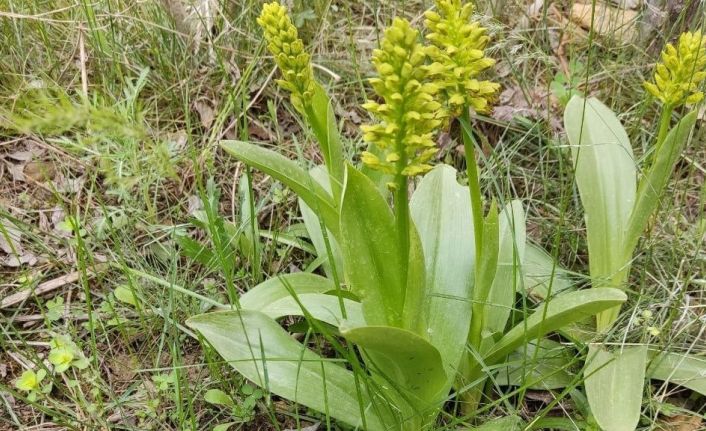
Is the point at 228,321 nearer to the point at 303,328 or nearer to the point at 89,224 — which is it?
the point at 303,328

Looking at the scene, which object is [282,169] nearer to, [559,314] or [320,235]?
[320,235]

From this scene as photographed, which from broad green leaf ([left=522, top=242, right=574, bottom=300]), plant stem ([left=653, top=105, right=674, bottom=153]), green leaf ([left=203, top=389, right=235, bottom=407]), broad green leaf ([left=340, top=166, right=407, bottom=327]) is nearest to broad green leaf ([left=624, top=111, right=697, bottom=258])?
plant stem ([left=653, top=105, right=674, bottom=153])

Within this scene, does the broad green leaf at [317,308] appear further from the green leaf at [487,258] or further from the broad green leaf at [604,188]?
the broad green leaf at [604,188]

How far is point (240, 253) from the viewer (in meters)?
2.13

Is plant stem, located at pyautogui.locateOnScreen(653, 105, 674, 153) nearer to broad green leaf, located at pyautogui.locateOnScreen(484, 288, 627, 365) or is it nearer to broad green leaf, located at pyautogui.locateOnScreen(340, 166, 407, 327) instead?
broad green leaf, located at pyautogui.locateOnScreen(484, 288, 627, 365)

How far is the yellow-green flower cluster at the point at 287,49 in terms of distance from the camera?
1.53 meters

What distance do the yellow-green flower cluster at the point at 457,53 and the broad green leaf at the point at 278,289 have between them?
0.69m

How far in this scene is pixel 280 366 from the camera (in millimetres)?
1616

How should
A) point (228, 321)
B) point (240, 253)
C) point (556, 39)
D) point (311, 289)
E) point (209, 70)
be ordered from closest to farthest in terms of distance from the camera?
point (228, 321) < point (311, 289) < point (240, 253) < point (209, 70) < point (556, 39)

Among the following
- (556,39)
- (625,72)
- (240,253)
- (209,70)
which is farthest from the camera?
(556,39)

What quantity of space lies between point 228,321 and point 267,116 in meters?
1.16

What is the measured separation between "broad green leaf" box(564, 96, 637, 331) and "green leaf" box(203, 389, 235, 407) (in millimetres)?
1042

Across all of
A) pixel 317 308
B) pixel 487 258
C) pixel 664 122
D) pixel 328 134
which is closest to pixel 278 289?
pixel 317 308

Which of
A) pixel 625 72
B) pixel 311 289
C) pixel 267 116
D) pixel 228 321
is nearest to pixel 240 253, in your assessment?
pixel 311 289
